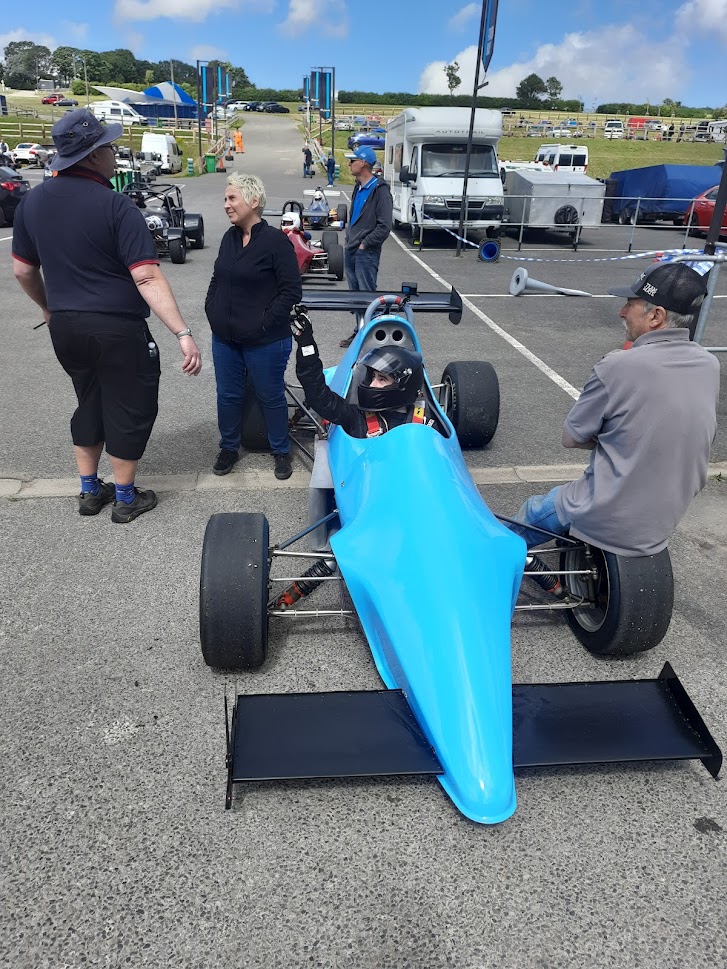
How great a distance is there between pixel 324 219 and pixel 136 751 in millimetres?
14877

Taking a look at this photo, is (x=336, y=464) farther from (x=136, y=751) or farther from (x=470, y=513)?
(x=136, y=751)

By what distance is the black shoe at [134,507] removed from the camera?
14.6 ft

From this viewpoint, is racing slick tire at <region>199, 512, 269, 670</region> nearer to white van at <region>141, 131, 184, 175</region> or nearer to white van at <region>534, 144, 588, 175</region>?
white van at <region>534, 144, 588, 175</region>

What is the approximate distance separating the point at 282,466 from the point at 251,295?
127 centimetres

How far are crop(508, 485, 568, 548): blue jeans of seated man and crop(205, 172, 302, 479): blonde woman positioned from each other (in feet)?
6.50

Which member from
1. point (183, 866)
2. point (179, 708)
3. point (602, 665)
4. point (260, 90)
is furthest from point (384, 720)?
point (260, 90)

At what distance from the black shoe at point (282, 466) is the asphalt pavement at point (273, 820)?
585 millimetres

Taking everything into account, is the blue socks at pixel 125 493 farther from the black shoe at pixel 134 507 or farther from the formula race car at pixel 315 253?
the formula race car at pixel 315 253

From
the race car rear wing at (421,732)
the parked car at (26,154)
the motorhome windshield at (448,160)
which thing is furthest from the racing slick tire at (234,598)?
the parked car at (26,154)

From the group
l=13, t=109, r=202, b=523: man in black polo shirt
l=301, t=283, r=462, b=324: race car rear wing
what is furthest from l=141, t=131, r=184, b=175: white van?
l=13, t=109, r=202, b=523: man in black polo shirt

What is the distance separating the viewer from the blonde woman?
4328 millimetres

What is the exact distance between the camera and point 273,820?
8.09 feet

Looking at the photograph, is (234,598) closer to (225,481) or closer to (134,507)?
(134,507)

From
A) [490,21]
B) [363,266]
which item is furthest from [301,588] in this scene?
[490,21]
